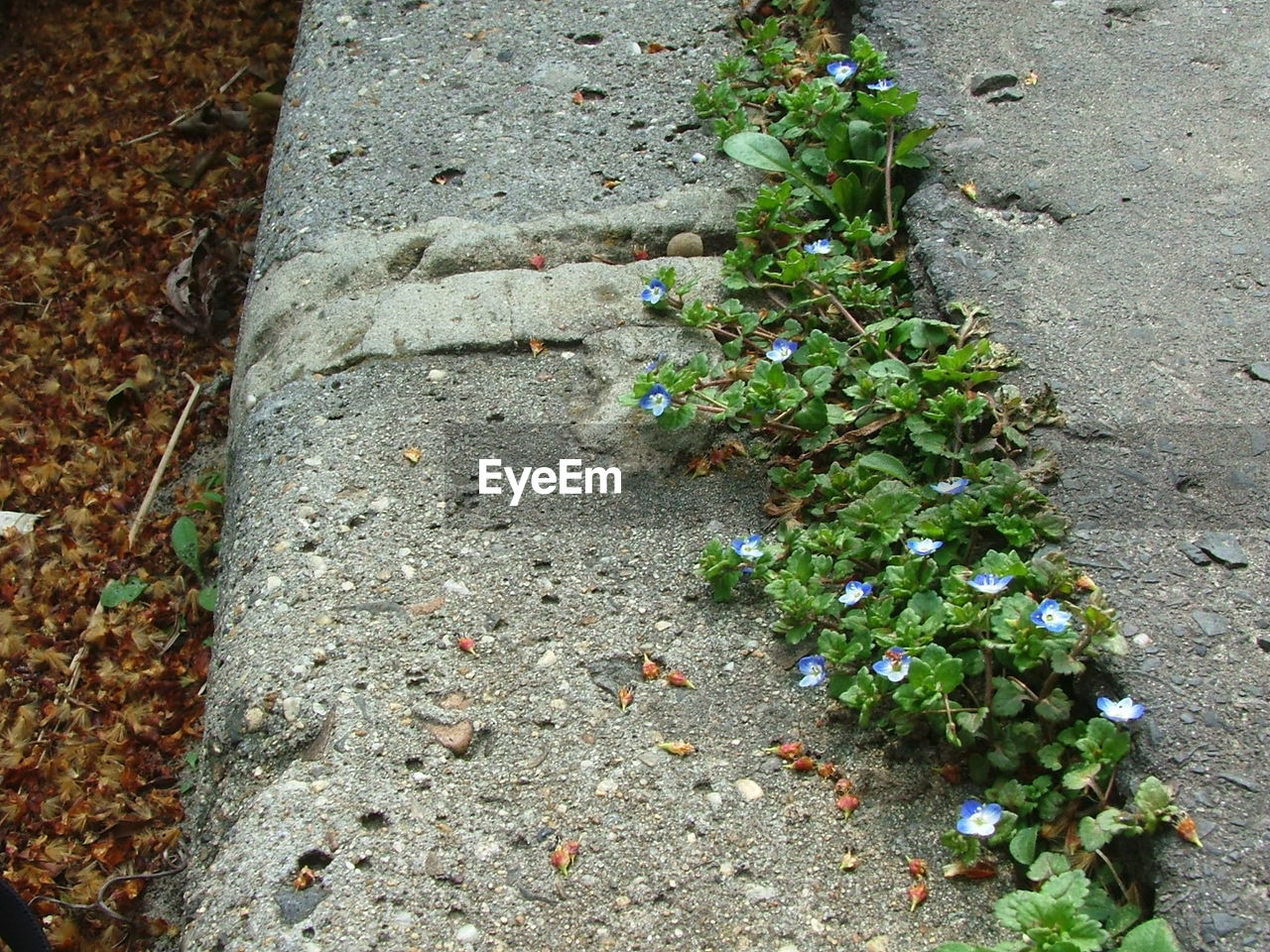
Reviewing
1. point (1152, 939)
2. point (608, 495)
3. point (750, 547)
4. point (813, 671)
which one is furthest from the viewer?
point (608, 495)

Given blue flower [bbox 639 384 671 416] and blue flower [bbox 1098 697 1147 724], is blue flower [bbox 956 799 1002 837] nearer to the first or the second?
blue flower [bbox 1098 697 1147 724]

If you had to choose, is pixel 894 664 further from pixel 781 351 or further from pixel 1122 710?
pixel 781 351

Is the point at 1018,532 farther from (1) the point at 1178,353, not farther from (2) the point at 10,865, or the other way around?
(2) the point at 10,865

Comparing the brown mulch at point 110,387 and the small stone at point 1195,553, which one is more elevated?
the small stone at point 1195,553

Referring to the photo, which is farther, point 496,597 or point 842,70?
point 842,70

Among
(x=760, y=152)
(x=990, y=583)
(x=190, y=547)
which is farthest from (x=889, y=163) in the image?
(x=190, y=547)

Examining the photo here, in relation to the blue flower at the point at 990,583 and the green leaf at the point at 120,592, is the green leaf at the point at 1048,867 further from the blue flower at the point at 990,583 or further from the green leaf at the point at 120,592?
the green leaf at the point at 120,592

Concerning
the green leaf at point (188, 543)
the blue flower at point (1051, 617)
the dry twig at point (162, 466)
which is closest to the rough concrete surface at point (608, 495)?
the blue flower at point (1051, 617)
